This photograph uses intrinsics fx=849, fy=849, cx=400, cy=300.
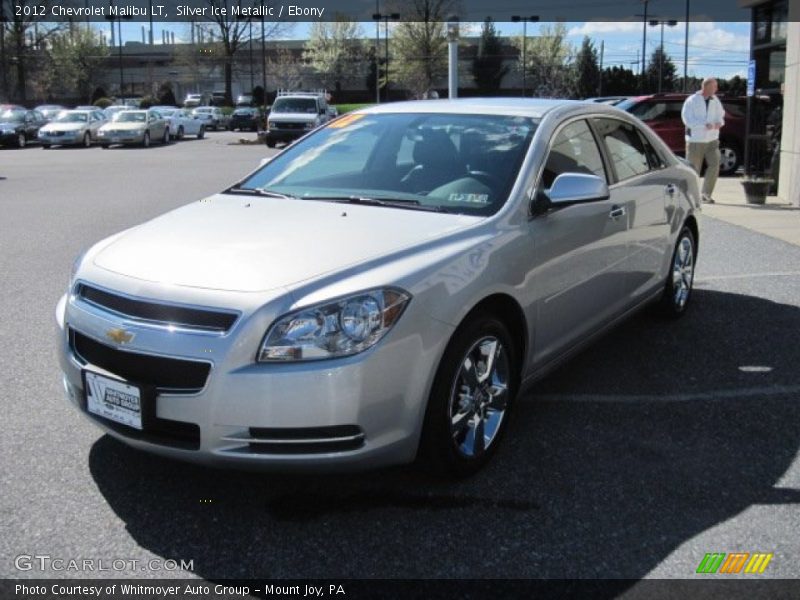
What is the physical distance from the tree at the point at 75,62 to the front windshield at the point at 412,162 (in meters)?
66.4

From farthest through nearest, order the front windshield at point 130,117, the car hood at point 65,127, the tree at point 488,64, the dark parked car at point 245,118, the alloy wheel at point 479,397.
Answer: the tree at point 488,64 < the dark parked car at point 245,118 < the car hood at point 65,127 < the front windshield at point 130,117 < the alloy wheel at point 479,397

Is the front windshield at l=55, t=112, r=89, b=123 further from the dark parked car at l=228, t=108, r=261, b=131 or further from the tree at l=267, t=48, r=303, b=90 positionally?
the tree at l=267, t=48, r=303, b=90

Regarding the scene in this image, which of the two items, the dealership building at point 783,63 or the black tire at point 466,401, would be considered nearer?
the black tire at point 466,401

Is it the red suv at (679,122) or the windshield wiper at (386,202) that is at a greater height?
the red suv at (679,122)

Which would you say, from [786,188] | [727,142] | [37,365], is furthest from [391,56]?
[37,365]

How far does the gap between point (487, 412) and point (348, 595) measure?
121cm

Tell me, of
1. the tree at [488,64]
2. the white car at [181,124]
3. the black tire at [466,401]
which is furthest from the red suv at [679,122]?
the tree at [488,64]

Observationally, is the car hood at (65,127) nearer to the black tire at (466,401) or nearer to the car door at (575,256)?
the car door at (575,256)

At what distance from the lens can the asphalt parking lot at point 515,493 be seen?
312 cm

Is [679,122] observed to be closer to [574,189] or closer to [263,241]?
[574,189]

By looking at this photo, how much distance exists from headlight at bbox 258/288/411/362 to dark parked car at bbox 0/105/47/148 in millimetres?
34260

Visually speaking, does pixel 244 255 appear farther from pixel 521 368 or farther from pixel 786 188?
pixel 786 188

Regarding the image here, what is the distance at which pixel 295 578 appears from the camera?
9.76 feet

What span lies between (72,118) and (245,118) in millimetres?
17417
